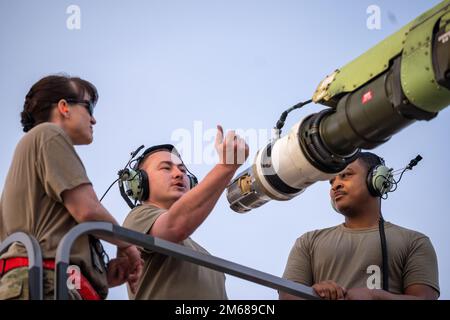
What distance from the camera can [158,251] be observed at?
4414 millimetres

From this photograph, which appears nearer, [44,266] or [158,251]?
[44,266]

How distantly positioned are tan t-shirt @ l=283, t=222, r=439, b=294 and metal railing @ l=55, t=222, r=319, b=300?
2.99 ft

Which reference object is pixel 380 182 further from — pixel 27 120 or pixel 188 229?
pixel 27 120

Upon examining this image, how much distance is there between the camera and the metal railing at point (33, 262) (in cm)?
402

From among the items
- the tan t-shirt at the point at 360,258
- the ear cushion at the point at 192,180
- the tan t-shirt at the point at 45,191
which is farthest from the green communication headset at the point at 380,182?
the tan t-shirt at the point at 45,191

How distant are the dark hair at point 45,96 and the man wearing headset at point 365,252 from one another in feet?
5.78

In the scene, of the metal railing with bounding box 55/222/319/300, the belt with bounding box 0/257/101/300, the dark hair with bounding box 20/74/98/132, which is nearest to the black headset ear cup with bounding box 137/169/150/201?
the dark hair with bounding box 20/74/98/132

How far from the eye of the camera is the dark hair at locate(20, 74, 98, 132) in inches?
197

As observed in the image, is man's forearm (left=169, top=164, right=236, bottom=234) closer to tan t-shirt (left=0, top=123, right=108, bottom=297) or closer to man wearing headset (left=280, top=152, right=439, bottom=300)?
tan t-shirt (left=0, top=123, right=108, bottom=297)

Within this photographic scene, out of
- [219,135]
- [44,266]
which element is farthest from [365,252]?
[44,266]

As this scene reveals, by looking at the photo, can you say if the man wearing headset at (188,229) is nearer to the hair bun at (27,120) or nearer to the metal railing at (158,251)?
the metal railing at (158,251)

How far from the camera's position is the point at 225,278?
5289mm

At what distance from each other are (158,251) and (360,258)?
1.79 m
